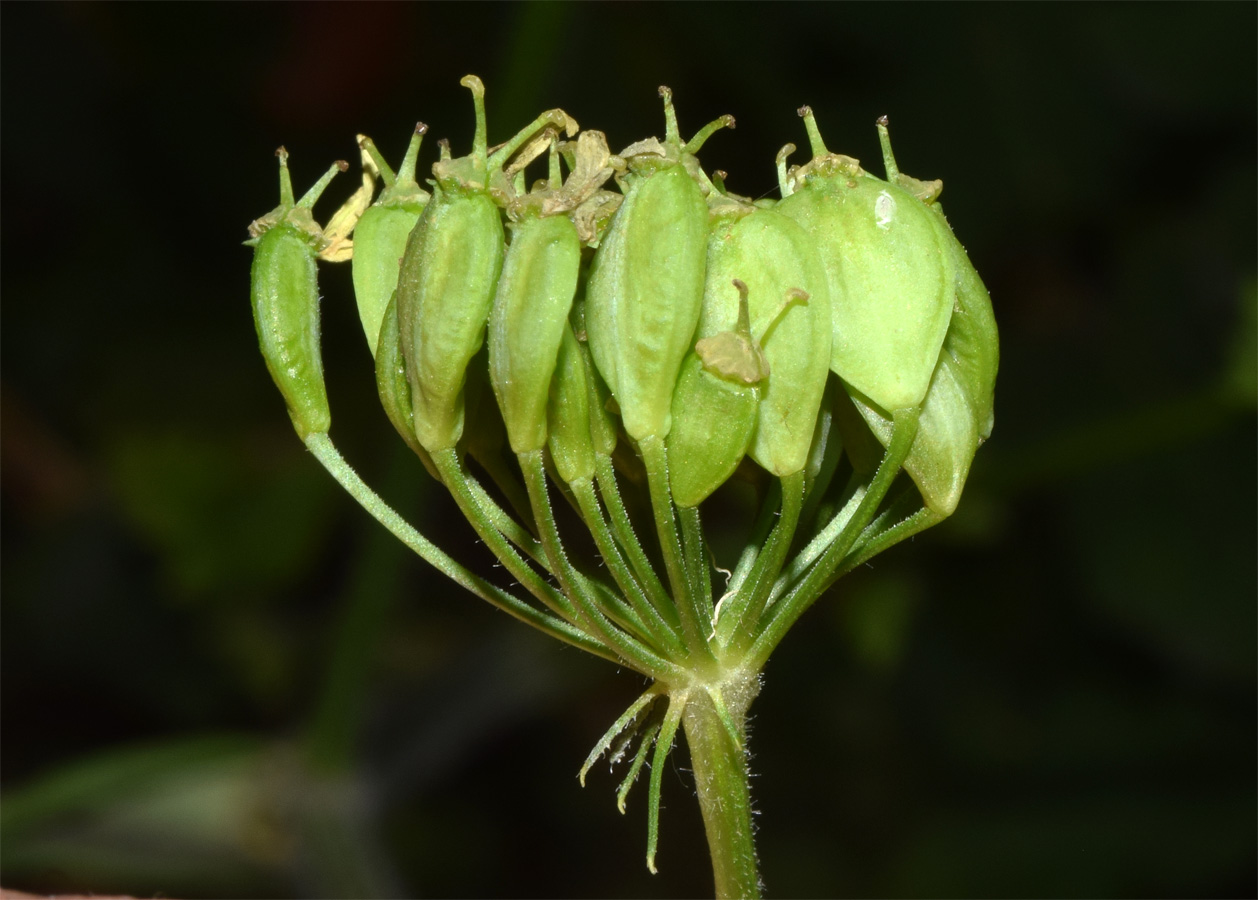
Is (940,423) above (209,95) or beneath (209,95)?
beneath

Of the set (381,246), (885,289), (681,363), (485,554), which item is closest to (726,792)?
(681,363)

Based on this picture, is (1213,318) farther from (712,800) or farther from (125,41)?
(125,41)

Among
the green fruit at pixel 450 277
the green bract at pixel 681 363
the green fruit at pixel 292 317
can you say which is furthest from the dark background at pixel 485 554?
the green fruit at pixel 450 277

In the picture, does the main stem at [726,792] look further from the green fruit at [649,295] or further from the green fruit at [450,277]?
the green fruit at [450,277]

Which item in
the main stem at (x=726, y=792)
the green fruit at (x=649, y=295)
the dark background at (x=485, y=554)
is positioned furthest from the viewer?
the dark background at (x=485, y=554)

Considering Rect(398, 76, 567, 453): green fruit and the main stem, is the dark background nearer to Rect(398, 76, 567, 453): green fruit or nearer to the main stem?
the main stem

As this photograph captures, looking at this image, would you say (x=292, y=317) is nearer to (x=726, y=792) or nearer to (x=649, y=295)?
(x=649, y=295)

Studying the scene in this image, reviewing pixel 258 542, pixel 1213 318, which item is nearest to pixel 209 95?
pixel 258 542
